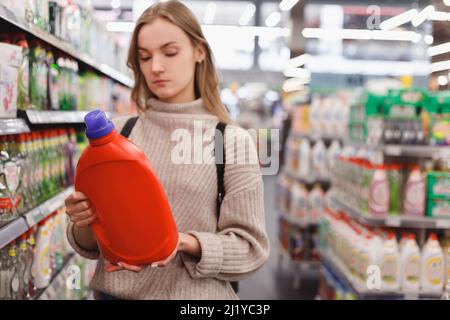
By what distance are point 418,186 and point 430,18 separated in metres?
0.95

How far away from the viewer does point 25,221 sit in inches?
72.7

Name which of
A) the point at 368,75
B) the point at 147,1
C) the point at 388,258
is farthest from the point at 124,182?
the point at 368,75

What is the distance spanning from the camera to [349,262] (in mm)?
3193

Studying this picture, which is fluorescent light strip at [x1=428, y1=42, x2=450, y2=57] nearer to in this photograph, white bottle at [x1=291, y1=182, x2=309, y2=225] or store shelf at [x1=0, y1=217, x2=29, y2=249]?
store shelf at [x1=0, y1=217, x2=29, y2=249]

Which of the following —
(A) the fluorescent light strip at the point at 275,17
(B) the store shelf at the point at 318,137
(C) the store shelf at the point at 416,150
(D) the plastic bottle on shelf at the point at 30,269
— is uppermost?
(A) the fluorescent light strip at the point at 275,17

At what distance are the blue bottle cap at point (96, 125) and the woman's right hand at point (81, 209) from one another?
0.48 ft

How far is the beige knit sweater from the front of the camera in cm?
130

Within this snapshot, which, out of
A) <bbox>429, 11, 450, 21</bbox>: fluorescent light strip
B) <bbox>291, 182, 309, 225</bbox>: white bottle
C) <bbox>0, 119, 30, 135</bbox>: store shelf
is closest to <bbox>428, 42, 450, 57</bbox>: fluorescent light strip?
<bbox>429, 11, 450, 21</bbox>: fluorescent light strip

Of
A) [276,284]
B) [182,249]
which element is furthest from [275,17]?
[182,249]

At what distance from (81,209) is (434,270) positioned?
2.32 meters

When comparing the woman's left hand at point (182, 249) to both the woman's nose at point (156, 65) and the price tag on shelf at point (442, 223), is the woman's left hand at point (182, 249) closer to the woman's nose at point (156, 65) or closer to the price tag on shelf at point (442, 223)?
the woman's nose at point (156, 65)

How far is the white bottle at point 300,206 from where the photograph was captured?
198 inches

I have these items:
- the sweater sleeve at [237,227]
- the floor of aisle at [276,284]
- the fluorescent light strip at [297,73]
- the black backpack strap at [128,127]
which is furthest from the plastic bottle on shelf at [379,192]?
the fluorescent light strip at [297,73]

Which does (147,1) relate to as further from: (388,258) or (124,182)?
(388,258)
